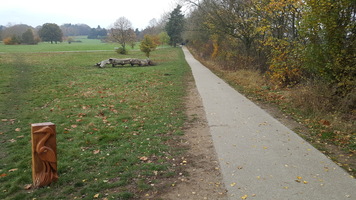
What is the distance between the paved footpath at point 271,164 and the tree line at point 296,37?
8.17ft

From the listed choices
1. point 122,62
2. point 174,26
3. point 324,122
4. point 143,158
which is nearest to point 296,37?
point 324,122

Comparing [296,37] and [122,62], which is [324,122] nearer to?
[296,37]

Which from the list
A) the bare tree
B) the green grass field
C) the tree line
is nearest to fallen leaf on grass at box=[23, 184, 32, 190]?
the green grass field

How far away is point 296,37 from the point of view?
12156mm

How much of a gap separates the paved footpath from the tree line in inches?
98.0

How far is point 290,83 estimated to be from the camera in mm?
11938

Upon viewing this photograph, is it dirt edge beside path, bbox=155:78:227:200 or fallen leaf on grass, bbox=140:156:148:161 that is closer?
dirt edge beside path, bbox=155:78:227:200

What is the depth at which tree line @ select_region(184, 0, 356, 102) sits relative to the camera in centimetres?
805

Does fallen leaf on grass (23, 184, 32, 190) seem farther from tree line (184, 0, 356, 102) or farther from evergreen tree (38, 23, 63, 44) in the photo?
evergreen tree (38, 23, 63, 44)

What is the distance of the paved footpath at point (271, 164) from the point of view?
3963 millimetres

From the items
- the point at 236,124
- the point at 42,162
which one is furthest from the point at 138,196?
the point at 236,124

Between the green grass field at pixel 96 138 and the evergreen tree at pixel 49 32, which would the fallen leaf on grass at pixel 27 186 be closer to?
the green grass field at pixel 96 138

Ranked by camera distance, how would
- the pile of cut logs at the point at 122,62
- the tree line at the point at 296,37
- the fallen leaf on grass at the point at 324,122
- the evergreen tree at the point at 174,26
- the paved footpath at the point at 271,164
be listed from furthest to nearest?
1. the evergreen tree at the point at 174,26
2. the pile of cut logs at the point at 122,62
3. the tree line at the point at 296,37
4. the fallen leaf on grass at the point at 324,122
5. the paved footpath at the point at 271,164

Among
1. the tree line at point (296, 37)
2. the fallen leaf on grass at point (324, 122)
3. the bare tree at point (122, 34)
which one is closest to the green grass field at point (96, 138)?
the fallen leaf on grass at point (324, 122)
